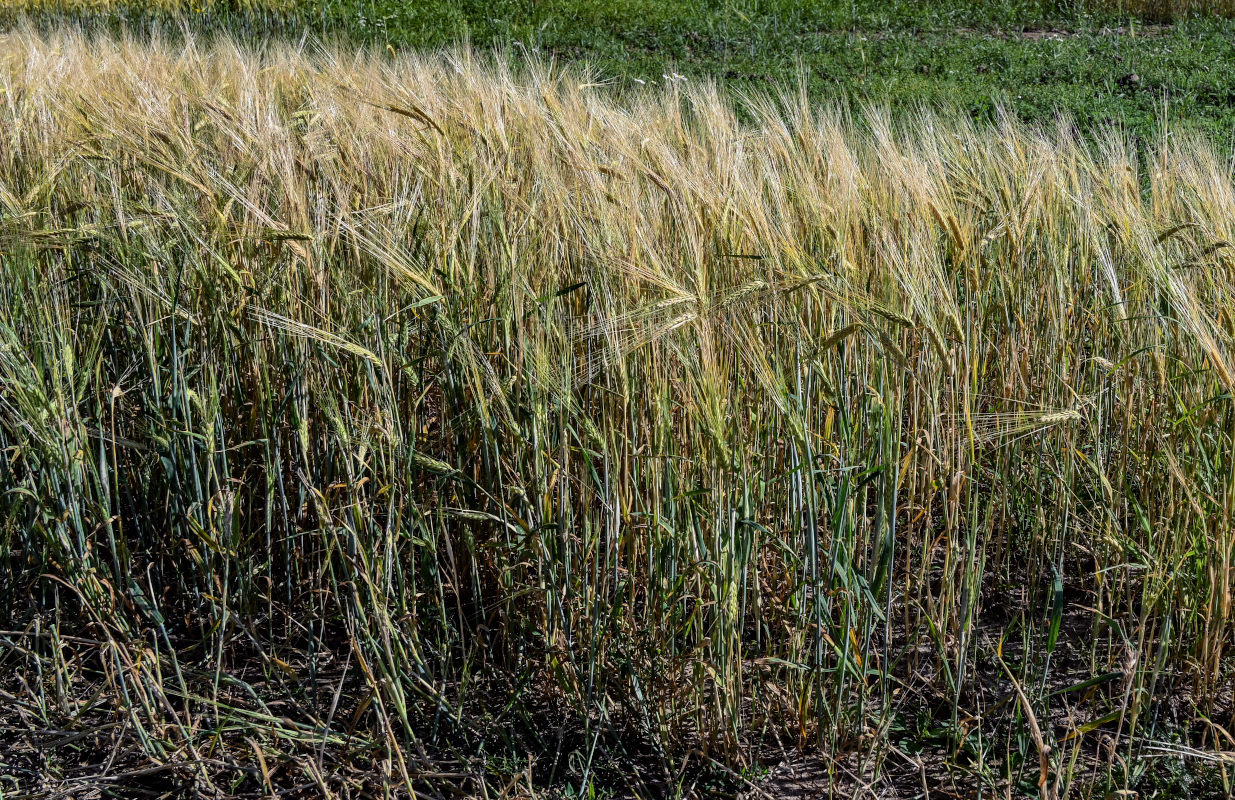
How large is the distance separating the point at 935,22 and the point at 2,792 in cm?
884

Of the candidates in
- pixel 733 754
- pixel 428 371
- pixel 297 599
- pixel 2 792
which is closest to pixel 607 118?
pixel 428 371

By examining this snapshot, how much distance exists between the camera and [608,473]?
1.61m

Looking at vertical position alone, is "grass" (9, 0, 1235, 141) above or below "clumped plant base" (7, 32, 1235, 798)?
above

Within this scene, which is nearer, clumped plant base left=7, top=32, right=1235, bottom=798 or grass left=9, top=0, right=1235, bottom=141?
clumped plant base left=7, top=32, right=1235, bottom=798

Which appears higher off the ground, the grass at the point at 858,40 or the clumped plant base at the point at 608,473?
the grass at the point at 858,40

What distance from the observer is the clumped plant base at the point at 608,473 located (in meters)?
1.63

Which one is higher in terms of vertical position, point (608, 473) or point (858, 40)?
point (858, 40)

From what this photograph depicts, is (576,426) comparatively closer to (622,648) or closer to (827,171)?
(622,648)

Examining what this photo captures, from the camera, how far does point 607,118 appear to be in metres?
2.32

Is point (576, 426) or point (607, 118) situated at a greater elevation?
point (607, 118)

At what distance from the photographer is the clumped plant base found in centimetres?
163

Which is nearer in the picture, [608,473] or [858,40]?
[608,473]

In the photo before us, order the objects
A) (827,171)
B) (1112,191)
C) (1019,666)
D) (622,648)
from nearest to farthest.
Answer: (622,648), (1019,666), (1112,191), (827,171)

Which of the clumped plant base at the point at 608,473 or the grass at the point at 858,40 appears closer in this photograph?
the clumped plant base at the point at 608,473
